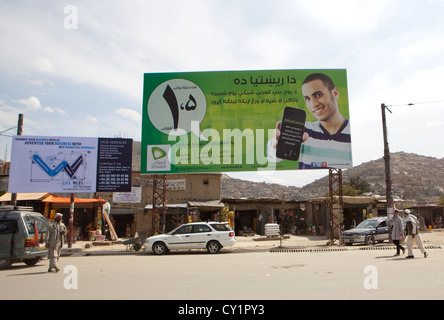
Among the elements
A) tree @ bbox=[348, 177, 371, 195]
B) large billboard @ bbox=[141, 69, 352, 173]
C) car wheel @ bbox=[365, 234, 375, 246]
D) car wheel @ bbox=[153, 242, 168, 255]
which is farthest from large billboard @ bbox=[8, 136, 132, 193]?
tree @ bbox=[348, 177, 371, 195]

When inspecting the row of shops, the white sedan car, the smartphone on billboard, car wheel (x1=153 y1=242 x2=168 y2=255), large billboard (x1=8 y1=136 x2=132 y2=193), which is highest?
the smartphone on billboard

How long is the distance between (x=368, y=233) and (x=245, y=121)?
923 cm

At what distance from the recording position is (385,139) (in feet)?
67.5

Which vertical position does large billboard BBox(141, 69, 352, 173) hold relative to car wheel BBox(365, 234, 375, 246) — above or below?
above

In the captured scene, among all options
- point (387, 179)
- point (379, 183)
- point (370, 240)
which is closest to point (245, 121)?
point (387, 179)

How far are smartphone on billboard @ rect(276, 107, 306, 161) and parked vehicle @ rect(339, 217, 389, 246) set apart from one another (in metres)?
5.16

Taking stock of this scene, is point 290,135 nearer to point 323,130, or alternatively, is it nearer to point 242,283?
point 323,130

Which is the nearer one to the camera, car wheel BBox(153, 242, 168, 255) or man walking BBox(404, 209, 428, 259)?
man walking BBox(404, 209, 428, 259)

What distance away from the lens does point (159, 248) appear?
17.0 m

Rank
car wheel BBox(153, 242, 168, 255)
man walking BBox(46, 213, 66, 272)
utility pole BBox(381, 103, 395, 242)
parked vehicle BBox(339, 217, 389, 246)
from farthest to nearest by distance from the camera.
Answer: utility pole BBox(381, 103, 395, 242)
parked vehicle BBox(339, 217, 389, 246)
car wheel BBox(153, 242, 168, 255)
man walking BBox(46, 213, 66, 272)

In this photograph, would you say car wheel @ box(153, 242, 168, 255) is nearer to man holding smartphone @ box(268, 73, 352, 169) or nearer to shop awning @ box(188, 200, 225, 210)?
man holding smartphone @ box(268, 73, 352, 169)

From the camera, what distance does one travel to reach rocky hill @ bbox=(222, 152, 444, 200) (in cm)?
6700
